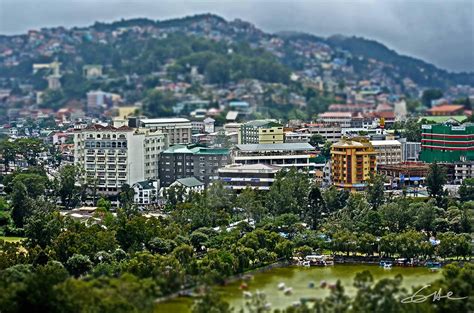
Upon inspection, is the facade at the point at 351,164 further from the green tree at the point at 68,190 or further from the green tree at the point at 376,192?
the green tree at the point at 68,190

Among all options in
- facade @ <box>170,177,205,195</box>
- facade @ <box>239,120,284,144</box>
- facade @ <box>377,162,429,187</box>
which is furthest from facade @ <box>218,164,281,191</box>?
facade @ <box>239,120,284,144</box>

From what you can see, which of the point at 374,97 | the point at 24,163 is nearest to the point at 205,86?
the point at 374,97

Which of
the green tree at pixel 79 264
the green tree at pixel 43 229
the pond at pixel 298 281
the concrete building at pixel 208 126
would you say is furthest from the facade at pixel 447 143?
the green tree at pixel 79 264

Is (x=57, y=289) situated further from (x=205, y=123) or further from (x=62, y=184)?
(x=205, y=123)

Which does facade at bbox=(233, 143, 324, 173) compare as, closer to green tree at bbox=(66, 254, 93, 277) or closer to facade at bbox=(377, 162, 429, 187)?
facade at bbox=(377, 162, 429, 187)

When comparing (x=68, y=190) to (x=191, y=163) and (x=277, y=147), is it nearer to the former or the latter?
(x=191, y=163)
